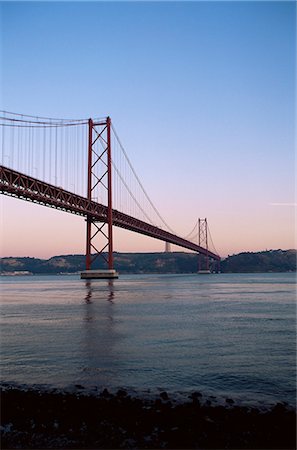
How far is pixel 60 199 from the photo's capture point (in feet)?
137

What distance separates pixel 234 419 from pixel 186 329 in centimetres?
845

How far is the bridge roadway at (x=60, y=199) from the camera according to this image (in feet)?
111

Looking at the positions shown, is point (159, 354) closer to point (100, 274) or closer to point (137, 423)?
point (137, 423)

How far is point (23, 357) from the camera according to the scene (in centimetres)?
960

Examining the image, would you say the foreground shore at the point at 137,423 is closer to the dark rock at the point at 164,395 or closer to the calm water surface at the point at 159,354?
the dark rock at the point at 164,395

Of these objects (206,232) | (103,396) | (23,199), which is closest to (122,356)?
(103,396)

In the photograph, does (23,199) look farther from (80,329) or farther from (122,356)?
(122,356)

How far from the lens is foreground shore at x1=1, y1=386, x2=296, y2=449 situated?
188 inches

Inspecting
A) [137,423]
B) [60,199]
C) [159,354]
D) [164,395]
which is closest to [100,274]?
[60,199]

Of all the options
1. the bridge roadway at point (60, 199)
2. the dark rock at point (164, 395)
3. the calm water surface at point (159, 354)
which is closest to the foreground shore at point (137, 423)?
the dark rock at point (164, 395)

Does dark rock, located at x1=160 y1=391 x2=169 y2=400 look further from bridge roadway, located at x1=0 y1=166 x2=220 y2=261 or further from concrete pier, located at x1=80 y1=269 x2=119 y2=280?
concrete pier, located at x1=80 y1=269 x2=119 y2=280

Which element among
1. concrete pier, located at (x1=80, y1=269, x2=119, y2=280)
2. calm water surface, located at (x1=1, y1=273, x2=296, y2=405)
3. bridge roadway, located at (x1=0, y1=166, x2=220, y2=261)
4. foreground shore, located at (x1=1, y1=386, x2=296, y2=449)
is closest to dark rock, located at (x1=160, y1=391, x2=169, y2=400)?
foreground shore, located at (x1=1, y1=386, x2=296, y2=449)

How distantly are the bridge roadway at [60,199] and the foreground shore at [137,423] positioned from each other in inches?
1122

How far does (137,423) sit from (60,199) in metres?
38.0
